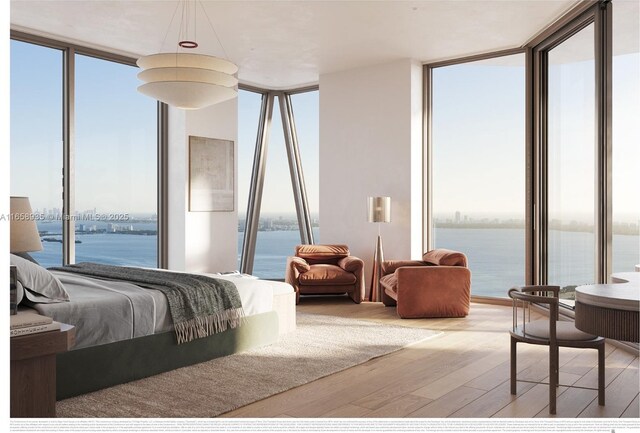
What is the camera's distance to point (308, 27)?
6.33 meters

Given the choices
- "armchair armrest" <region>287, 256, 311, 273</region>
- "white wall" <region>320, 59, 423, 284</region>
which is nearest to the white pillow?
"armchair armrest" <region>287, 256, 311, 273</region>

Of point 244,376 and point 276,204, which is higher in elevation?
point 276,204

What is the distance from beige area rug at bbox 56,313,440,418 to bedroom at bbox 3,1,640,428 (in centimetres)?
119

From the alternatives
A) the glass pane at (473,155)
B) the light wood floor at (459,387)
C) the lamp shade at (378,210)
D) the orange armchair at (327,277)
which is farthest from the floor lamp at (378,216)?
the light wood floor at (459,387)

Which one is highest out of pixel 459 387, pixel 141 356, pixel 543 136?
pixel 543 136

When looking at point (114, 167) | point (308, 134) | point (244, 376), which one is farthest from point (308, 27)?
point (244, 376)

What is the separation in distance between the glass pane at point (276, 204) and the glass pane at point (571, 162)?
4.27 meters

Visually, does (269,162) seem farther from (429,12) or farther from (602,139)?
(602,139)

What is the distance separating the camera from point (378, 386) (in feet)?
12.3

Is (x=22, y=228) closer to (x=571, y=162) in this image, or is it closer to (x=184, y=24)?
(x=184, y=24)

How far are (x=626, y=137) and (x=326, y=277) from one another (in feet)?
11.6

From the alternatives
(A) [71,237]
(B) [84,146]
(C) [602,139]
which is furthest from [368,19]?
(A) [71,237]

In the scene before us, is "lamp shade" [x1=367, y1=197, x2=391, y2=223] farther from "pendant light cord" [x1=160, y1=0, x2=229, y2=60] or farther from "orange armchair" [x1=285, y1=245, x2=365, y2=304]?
"pendant light cord" [x1=160, y1=0, x2=229, y2=60]

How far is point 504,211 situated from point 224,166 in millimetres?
3783
